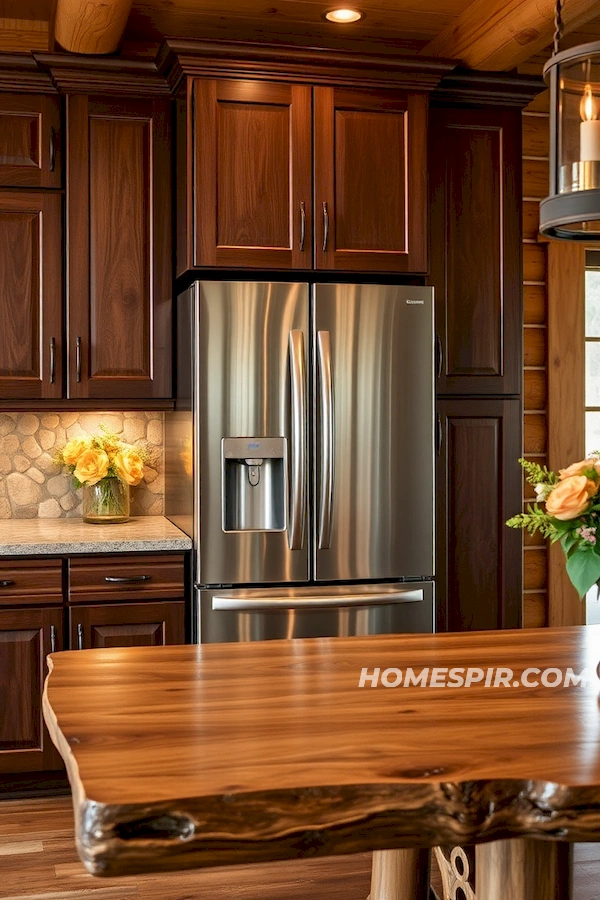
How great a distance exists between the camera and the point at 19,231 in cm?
383

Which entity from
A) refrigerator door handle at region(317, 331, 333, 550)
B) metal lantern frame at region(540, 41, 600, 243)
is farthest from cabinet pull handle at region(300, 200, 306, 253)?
metal lantern frame at region(540, 41, 600, 243)

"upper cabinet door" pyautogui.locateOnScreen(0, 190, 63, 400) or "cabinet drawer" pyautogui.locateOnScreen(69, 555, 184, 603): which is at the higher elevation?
"upper cabinet door" pyautogui.locateOnScreen(0, 190, 63, 400)

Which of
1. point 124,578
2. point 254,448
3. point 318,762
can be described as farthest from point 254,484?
point 318,762

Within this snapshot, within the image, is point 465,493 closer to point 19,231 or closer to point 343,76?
point 343,76

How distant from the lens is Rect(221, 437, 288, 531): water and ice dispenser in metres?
3.58

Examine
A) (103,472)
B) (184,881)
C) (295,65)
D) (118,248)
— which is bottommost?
(184,881)

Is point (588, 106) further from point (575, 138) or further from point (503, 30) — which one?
point (503, 30)

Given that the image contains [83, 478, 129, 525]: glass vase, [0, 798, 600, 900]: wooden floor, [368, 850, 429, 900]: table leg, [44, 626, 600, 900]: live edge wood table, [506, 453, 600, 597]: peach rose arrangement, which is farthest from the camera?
[83, 478, 129, 525]: glass vase

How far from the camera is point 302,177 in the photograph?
3.72 metres

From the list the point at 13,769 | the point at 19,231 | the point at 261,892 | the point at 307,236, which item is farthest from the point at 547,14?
the point at 13,769

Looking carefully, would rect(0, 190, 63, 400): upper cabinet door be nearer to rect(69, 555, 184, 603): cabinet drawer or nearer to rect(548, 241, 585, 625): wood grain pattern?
rect(69, 555, 184, 603): cabinet drawer

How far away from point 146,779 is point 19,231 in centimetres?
294

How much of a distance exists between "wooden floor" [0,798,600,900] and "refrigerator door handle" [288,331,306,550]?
1.08 m

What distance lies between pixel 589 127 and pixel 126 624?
256 centimetres
